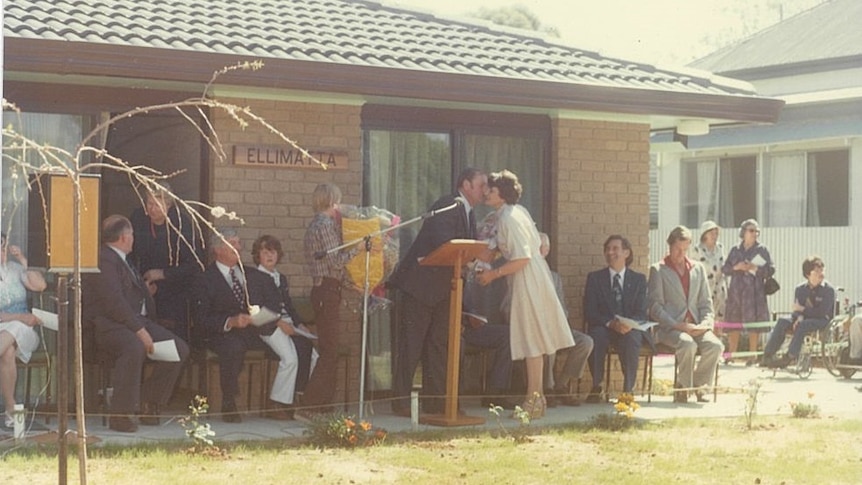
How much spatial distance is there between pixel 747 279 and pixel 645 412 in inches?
238

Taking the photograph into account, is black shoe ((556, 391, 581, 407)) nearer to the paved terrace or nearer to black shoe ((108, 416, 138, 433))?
the paved terrace

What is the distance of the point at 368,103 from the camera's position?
1315cm

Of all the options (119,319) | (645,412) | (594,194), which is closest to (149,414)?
(119,319)

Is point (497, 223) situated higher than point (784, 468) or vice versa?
point (497, 223)

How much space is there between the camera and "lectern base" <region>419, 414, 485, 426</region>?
11383 mm

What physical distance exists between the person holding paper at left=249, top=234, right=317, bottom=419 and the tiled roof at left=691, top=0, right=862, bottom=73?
53.5 ft

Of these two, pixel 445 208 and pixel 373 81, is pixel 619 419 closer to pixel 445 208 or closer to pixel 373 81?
pixel 445 208

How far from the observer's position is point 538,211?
1411cm

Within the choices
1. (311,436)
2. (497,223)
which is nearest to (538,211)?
(497,223)

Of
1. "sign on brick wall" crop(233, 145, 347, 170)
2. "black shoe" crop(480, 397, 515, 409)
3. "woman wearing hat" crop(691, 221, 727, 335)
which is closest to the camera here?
"sign on brick wall" crop(233, 145, 347, 170)

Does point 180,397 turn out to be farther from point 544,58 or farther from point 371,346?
point 544,58

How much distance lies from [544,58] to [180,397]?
4639 millimetres

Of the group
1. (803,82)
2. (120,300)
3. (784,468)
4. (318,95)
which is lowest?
(784,468)

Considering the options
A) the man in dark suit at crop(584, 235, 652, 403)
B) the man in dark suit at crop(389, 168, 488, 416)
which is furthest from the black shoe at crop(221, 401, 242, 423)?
the man in dark suit at crop(584, 235, 652, 403)
